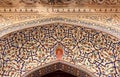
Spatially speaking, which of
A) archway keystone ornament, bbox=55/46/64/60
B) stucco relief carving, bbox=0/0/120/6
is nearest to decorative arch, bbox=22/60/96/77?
archway keystone ornament, bbox=55/46/64/60

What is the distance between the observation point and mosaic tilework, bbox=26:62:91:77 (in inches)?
185

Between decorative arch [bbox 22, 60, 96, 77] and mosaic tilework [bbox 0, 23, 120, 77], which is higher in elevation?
mosaic tilework [bbox 0, 23, 120, 77]

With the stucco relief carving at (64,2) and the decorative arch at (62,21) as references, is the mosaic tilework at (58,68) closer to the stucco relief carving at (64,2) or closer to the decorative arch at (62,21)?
the decorative arch at (62,21)

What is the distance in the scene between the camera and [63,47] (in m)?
4.90

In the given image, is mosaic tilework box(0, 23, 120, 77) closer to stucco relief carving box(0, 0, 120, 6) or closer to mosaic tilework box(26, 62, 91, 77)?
mosaic tilework box(26, 62, 91, 77)

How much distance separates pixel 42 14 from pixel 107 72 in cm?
150

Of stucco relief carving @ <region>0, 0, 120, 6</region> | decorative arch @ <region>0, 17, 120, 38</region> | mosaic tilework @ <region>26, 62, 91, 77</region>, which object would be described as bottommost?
mosaic tilework @ <region>26, 62, 91, 77</region>

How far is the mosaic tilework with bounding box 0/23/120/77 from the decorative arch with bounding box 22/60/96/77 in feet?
0.28

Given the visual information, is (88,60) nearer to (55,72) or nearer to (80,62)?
(80,62)

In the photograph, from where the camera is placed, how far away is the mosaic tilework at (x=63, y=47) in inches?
183

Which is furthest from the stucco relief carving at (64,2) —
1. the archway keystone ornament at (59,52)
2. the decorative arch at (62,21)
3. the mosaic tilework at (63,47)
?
the archway keystone ornament at (59,52)

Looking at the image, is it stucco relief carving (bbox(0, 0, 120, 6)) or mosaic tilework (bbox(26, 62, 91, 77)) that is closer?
mosaic tilework (bbox(26, 62, 91, 77))

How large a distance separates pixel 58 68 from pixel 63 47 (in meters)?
0.38

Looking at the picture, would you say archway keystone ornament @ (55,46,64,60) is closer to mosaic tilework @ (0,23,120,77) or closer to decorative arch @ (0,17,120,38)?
mosaic tilework @ (0,23,120,77)
